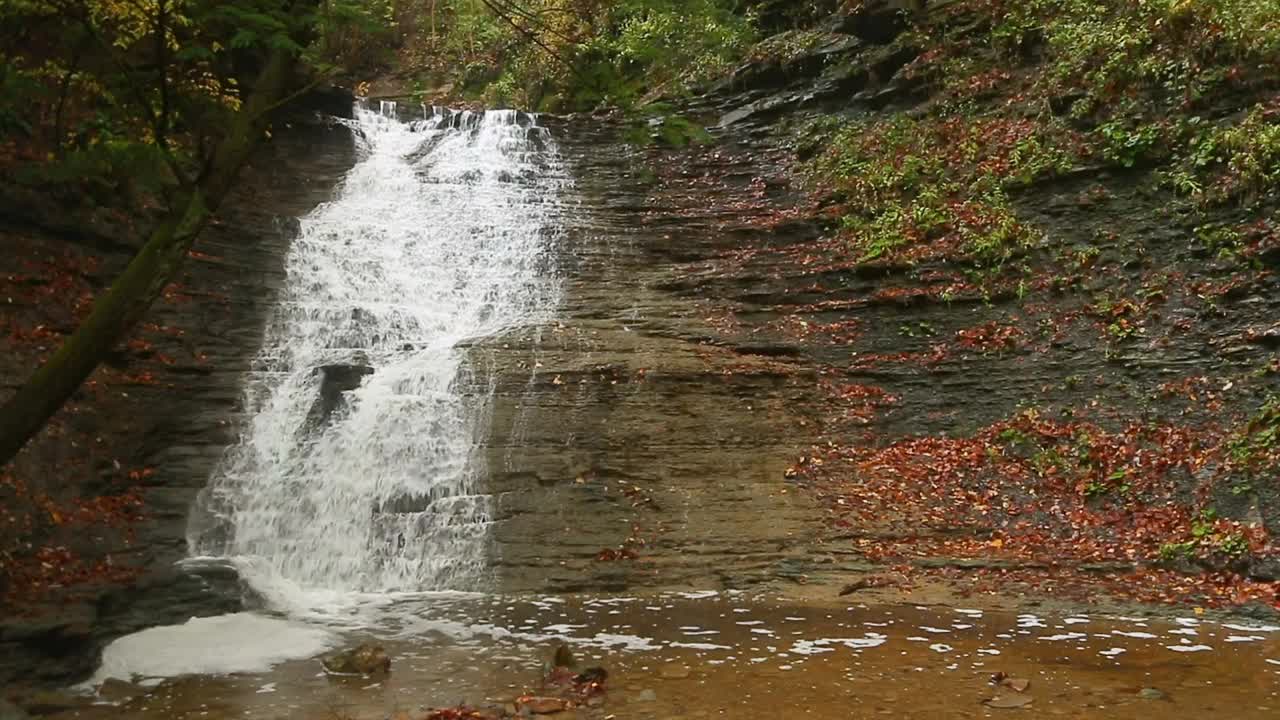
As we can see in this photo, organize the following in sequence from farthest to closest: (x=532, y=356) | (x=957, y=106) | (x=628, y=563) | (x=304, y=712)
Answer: (x=957, y=106) → (x=532, y=356) → (x=628, y=563) → (x=304, y=712)

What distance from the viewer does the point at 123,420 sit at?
35.6 feet

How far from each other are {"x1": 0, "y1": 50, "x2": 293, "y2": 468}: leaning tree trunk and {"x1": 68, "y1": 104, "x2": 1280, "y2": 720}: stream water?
7.21ft

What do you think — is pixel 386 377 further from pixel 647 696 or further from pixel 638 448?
pixel 647 696

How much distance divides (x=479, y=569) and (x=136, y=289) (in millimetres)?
5305

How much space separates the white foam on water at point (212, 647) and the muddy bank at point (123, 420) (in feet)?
0.73

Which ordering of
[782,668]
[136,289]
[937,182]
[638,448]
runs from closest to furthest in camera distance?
[136,289], [782,668], [638,448], [937,182]

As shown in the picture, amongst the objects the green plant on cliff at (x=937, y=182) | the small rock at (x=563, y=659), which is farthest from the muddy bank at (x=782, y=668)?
the green plant on cliff at (x=937, y=182)

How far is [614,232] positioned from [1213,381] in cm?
1033

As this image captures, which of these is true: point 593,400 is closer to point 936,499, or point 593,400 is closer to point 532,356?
point 532,356

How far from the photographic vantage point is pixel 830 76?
1969 cm

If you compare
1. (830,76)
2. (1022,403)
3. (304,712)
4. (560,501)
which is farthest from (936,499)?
(830,76)

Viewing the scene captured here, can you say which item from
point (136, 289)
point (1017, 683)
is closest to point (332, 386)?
point (136, 289)

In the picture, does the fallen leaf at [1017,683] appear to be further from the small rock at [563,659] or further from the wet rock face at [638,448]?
the wet rock face at [638,448]

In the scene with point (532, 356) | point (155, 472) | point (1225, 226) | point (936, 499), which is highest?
point (1225, 226)
